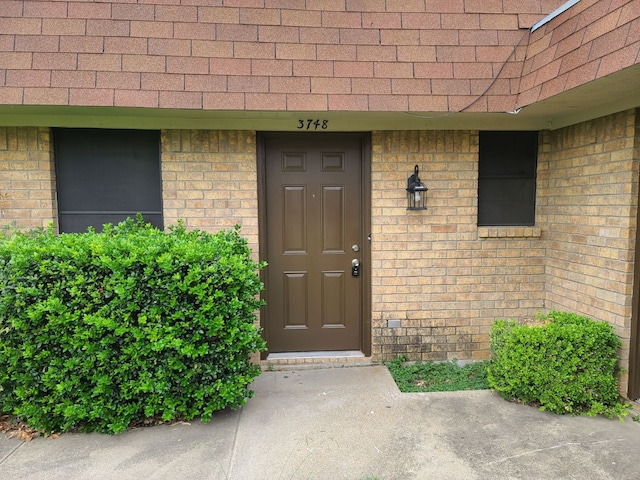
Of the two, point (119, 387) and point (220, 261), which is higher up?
point (220, 261)

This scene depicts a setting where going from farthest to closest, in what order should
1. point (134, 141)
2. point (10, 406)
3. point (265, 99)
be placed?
point (134, 141)
point (265, 99)
point (10, 406)

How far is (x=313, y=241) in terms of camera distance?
430 cm

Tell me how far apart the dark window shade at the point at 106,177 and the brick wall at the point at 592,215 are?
3975 mm

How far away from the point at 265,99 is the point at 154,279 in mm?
1725

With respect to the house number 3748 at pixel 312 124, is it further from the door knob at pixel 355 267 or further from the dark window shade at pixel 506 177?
the dark window shade at pixel 506 177

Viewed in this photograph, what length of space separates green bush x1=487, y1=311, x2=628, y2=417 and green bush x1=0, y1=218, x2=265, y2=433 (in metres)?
2.16

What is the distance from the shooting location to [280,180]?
4234 mm

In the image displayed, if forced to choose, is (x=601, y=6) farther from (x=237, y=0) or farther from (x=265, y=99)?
(x=237, y=0)

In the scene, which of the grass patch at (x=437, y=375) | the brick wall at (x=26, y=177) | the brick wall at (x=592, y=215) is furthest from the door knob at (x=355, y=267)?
the brick wall at (x=26, y=177)

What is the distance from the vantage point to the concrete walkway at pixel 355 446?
2.56 m

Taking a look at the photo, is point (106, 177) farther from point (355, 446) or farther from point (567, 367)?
point (567, 367)

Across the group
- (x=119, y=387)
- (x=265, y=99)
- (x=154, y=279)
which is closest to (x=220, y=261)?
(x=154, y=279)

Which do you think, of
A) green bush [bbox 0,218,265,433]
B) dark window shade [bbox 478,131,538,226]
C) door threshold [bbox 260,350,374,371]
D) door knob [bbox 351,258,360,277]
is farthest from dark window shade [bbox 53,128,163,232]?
dark window shade [bbox 478,131,538,226]

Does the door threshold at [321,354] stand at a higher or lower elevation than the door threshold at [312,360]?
higher
